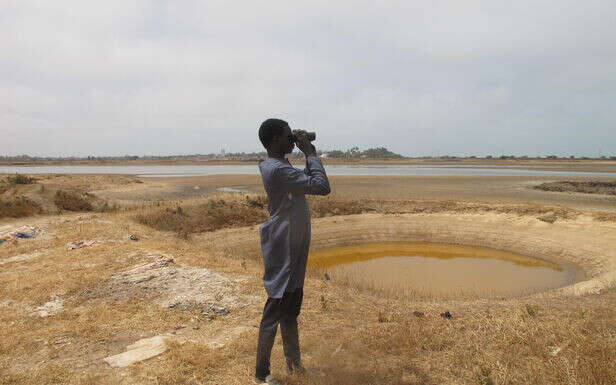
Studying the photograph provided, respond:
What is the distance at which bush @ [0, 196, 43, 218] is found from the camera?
50.4 ft

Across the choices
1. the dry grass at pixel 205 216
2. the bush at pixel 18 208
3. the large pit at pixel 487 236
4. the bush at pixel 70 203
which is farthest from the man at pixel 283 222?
the bush at pixel 70 203

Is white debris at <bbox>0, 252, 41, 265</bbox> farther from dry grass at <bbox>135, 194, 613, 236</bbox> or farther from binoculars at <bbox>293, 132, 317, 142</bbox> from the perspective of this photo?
binoculars at <bbox>293, 132, 317, 142</bbox>

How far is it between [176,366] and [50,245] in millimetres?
8661

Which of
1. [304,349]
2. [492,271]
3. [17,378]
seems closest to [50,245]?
[17,378]

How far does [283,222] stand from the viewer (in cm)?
345

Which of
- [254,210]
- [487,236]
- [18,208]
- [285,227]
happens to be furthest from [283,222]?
[254,210]

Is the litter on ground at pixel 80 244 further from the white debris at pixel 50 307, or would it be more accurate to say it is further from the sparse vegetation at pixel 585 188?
the sparse vegetation at pixel 585 188

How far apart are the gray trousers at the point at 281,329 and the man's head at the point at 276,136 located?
4.39 feet

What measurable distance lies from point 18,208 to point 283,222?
1703 centimetres

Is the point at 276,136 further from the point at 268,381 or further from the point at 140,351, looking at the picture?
the point at 140,351

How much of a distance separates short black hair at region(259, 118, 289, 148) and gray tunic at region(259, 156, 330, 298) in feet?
0.73

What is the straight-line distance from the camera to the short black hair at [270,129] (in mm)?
3549

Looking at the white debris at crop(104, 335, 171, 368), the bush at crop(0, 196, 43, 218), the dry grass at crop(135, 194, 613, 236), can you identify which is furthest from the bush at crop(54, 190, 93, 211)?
the white debris at crop(104, 335, 171, 368)

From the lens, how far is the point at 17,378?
3.91 meters
